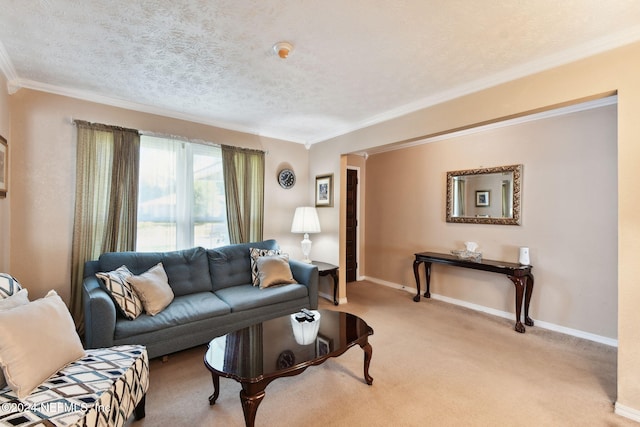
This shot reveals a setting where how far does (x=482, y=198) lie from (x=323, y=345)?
3040 millimetres

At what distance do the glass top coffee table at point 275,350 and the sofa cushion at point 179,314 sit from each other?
0.57m

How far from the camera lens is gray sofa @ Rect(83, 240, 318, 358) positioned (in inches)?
84.4

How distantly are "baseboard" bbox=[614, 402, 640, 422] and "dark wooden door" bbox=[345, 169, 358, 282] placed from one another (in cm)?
366

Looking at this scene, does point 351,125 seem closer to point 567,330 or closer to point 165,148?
point 165,148

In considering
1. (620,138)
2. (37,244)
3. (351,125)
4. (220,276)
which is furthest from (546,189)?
(37,244)

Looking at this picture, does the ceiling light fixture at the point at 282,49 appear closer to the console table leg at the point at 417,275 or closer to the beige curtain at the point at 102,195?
the beige curtain at the point at 102,195

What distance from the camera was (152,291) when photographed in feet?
8.18

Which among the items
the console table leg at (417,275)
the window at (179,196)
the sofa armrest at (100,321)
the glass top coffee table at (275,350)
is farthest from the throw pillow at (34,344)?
the console table leg at (417,275)

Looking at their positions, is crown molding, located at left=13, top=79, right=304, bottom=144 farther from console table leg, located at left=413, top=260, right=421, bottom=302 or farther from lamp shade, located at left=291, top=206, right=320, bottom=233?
console table leg, located at left=413, top=260, right=421, bottom=302

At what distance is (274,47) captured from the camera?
200 cm

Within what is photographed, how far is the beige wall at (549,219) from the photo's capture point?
9.24 ft

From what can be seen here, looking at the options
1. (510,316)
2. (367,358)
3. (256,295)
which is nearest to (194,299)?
(256,295)

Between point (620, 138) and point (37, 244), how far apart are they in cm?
483

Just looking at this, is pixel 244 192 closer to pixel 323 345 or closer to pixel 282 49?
pixel 282 49
